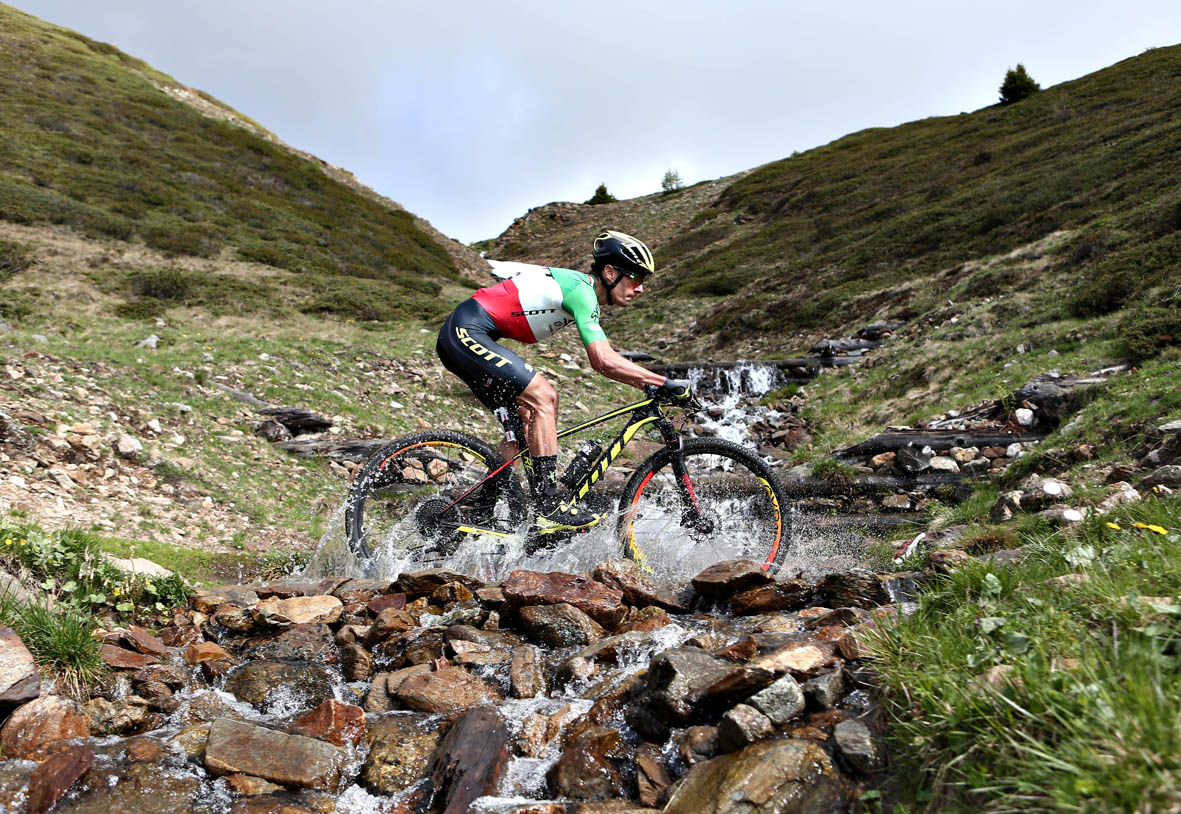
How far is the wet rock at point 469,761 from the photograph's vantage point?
2781 mm

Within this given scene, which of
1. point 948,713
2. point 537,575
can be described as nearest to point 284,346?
point 537,575

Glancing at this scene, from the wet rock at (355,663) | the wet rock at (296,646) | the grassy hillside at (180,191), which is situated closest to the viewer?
the wet rock at (355,663)

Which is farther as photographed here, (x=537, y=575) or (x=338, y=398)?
(x=338, y=398)

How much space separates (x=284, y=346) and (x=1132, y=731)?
16.1 m

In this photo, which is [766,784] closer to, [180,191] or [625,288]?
[625,288]

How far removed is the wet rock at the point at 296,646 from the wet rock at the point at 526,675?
115cm

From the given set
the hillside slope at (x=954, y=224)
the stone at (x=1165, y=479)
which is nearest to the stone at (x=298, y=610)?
the stone at (x=1165, y=479)

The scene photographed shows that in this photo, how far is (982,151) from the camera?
129 feet

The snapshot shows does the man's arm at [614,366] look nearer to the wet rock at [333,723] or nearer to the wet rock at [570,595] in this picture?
the wet rock at [570,595]

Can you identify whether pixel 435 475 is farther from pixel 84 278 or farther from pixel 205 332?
pixel 84 278

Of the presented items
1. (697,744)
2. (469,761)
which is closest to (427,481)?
(469,761)

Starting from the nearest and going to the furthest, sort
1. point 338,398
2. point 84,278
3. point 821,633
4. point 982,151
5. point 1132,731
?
point 1132,731 → point 821,633 → point 338,398 → point 84,278 → point 982,151

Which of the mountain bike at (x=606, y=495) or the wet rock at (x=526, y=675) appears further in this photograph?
the mountain bike at (x=606, y=495)

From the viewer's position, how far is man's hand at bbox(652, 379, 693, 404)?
227 inches
